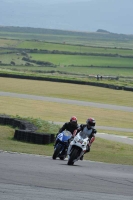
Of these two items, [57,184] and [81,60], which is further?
[81,60]

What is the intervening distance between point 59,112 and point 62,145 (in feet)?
86.6

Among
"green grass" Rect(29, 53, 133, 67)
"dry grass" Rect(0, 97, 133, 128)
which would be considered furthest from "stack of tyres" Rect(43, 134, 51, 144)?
"green grass" Rect(29, 53, 133, 67)

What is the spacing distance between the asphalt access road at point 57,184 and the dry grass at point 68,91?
137 ft

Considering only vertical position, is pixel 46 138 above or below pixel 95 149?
Result: above

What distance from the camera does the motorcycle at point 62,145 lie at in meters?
18.8

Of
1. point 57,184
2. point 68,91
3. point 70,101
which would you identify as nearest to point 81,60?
point 68,91

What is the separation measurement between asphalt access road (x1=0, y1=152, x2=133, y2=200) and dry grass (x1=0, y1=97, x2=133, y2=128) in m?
25.9

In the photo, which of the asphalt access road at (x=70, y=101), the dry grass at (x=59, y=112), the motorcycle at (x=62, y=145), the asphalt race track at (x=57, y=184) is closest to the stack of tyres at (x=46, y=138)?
the motorcycle at (x=62, y=145)

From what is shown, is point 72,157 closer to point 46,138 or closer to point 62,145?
point 62,145

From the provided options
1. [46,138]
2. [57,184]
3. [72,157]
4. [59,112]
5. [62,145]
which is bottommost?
[59,112]

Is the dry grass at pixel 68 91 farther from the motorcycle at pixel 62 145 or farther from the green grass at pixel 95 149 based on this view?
the motorcycle at pixel 62 145

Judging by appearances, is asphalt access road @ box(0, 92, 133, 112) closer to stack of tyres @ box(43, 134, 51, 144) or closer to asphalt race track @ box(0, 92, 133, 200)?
stack of tyres @ box(43, 134, 51, 144)

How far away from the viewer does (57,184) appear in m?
11.8

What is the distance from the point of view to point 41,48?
587 ft
